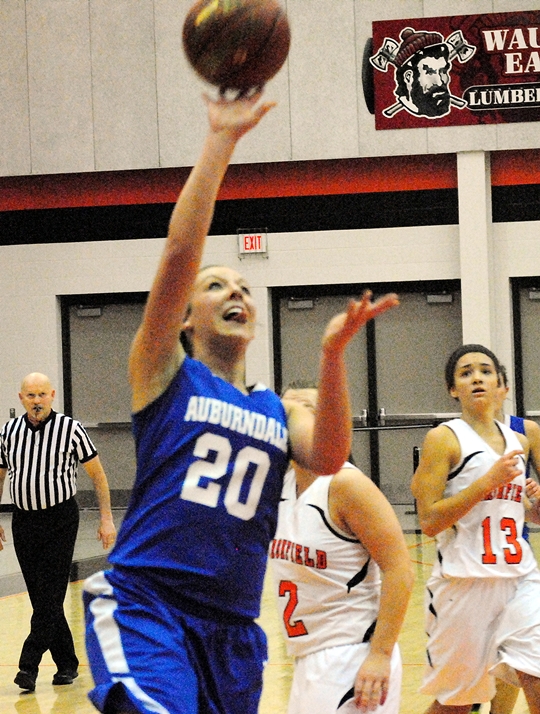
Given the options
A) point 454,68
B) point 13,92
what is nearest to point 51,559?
point 13,92

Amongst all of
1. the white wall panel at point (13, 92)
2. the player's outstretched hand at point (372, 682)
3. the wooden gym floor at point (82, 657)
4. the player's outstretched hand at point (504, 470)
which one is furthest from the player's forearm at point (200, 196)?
the white wall panel at point (13, 92)

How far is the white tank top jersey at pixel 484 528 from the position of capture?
4.36 meters

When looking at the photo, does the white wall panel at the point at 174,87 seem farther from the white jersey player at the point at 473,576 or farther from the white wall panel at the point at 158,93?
the white jersey player at the point at 473,576

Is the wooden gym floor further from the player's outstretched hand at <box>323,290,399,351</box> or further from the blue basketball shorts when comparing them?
the player's outstretched hand at <box>323,290,399,351</box>

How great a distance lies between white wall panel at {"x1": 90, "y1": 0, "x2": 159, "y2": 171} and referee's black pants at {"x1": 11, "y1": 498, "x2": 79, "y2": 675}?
8427mm

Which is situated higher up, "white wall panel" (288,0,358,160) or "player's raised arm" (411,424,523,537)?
"white wall panel" (288,0,358,160)

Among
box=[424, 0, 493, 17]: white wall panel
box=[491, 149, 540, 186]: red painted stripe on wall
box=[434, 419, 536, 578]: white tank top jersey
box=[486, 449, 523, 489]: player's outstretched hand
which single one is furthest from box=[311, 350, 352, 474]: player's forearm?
box=[424, 0, 493, 17]: white wall panel

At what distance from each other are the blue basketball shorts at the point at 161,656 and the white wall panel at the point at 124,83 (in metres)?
12.4

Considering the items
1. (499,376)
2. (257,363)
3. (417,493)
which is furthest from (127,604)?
(257,363)

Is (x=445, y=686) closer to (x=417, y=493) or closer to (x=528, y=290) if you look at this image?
(x=417, y=493)

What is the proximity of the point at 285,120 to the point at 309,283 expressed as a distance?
208cm

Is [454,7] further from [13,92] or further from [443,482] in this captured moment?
[443,482]

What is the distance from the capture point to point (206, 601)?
2422 millimetres

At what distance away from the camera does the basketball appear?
2.41m
